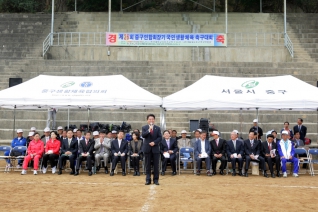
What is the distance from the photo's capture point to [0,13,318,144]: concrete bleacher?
67.2 ft

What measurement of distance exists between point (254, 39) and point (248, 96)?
52.4 ft

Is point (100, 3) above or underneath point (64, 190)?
above

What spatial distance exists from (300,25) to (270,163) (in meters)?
20.4

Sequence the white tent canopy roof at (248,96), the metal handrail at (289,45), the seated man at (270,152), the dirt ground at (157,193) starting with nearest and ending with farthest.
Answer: the dirt ground at (157,193)
the seated man at (270,152)
the white tent canopy roof at (248,96)
the metal handrail at (289,45)

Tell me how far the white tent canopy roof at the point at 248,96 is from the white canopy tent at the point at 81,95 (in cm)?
97

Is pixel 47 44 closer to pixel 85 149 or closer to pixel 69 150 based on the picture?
pixel 69 150

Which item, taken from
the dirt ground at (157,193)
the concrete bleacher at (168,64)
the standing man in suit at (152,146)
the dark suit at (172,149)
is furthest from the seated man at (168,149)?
the concrete bleacher at (168,64)

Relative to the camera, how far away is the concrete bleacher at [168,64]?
20484 mm

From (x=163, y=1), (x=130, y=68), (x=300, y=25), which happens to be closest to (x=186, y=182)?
(x=130, y=68)

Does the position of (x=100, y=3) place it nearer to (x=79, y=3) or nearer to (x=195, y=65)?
(x=79, y=3)

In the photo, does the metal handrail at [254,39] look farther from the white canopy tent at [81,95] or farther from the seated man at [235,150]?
the seated man at [235,150]

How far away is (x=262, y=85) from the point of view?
15.1 metres

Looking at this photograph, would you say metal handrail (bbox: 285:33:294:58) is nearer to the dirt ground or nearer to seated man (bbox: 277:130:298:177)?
seated man (bbox: 277:130:298:177)

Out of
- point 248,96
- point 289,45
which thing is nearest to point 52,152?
point 248,96
